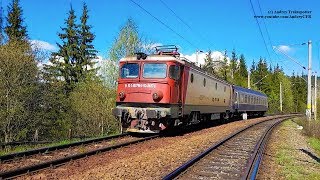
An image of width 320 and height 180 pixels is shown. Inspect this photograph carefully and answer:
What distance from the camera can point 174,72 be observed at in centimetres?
1659

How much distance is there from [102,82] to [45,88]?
4951mm

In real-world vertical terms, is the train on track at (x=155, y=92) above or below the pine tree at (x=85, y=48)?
below

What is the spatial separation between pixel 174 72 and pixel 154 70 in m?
0.89

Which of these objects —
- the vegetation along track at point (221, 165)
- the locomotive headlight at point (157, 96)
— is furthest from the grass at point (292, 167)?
the locomotive headlight at point (157, 96)

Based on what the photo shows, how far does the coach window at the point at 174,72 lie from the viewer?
16469 mm

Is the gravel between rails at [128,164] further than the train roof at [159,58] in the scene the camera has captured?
No

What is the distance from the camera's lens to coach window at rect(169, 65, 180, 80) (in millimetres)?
16469

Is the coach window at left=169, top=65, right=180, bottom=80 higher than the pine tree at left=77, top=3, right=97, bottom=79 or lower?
lower

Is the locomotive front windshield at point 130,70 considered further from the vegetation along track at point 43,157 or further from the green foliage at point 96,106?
the green foliage at point 96,106

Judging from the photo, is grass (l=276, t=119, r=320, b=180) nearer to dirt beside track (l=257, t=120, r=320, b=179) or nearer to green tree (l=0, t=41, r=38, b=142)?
dirt beside track (l=257, t=120, r=320, b=179)

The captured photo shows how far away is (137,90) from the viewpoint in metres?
16.7

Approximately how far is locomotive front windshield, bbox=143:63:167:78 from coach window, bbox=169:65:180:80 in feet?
0.85

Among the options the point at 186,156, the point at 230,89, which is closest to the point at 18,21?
the point at 230,89

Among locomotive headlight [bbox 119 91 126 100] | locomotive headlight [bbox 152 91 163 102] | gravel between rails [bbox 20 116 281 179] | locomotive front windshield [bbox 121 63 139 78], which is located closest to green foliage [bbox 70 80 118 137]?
locomotive front windshield [bbox 121 63 139 78]
